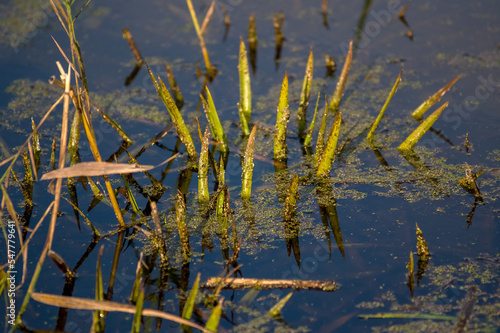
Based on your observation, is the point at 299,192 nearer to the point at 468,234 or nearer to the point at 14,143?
the point at 468,234

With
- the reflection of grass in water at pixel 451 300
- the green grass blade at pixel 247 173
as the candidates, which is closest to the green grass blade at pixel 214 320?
the reflection of grass in water at pixel 451 300

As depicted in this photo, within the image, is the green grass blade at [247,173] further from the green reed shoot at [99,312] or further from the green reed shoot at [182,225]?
the green reed shoot at [99,312]

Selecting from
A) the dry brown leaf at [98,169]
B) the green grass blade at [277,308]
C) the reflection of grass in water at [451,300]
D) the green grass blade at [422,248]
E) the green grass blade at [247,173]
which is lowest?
the reflection of grass in water at [451,300]

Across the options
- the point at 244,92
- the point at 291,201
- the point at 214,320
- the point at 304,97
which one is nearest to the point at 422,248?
the point at 291,201

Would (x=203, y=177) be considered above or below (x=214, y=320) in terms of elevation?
above

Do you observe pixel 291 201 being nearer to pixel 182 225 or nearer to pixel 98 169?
pixel 182 225

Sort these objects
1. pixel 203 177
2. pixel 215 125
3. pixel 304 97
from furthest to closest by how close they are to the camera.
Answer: pixel 304 97, pixel 215 125, pixel 203 177
